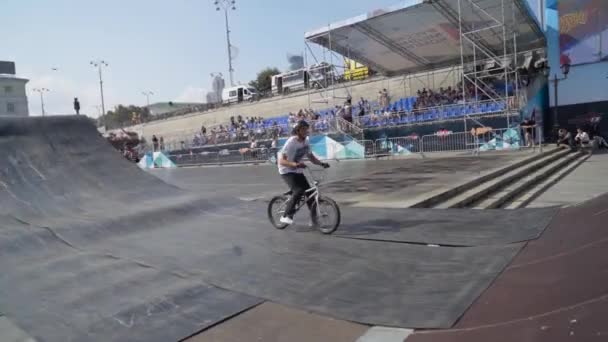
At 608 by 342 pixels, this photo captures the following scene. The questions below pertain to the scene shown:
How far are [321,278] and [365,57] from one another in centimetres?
2458

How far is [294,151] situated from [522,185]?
7.20 metres

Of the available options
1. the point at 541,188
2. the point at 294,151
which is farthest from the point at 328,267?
the point at 541,188

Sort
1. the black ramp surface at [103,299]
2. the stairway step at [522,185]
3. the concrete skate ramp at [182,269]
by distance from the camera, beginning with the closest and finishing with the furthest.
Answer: the black ramp surface at [103,299] → the concrete skate ramp at [182,269] → the stairway step at [522,185]

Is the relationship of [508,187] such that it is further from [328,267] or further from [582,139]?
[582,139]

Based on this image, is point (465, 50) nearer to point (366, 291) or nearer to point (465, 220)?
point (465, 220)

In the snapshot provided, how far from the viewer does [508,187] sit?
1081 centimetres

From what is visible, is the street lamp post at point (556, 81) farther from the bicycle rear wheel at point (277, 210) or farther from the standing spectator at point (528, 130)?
the bicycle rear wheel at point (277, 210)

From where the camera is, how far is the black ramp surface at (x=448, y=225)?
5.58 m

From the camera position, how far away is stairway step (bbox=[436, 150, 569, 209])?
27.3 feet

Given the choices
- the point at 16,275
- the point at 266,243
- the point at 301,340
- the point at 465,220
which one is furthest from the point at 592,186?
the point at 16,275

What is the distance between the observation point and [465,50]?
25609 millimetres

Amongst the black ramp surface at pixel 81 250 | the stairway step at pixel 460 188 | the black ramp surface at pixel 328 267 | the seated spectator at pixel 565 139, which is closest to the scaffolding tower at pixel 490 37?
the seated spectator at pixel 565 139

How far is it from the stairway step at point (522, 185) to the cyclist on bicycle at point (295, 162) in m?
3.91

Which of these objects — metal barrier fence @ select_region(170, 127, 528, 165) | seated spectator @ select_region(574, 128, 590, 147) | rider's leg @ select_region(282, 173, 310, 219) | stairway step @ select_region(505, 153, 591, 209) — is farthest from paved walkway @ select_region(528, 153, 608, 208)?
seated spectator @ select_region(574, 128, 590, 147)
